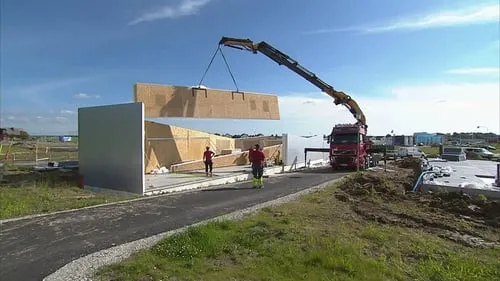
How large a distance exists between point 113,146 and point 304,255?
1172cm

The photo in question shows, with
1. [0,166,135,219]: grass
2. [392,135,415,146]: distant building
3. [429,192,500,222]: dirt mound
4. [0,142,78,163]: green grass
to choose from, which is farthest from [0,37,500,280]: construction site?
[392,135,415,146]: distant building

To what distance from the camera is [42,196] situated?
1334 centimetres

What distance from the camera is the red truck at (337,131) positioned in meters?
24.8

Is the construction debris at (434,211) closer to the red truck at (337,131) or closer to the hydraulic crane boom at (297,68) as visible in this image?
the red truck at (337,131)

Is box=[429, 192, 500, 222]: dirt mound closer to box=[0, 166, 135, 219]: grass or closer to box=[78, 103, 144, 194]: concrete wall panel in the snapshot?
box=[78, 103, 144, 194]: concrete wall panel

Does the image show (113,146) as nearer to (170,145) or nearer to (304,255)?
(170,145)

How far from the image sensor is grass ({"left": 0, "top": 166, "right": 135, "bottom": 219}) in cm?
1158

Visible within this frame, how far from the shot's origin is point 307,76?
87.2ft

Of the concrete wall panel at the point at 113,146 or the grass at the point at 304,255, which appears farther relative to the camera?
the concrete wall panel at the point at 113,146

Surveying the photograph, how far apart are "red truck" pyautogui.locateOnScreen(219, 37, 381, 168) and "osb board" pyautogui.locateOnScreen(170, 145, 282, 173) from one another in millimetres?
4423

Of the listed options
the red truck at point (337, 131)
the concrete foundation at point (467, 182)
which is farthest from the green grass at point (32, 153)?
the concrete foundation at point (467, 182)

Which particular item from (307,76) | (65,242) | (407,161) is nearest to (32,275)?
(65,242)

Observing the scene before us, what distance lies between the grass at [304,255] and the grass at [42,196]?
593 centimetres

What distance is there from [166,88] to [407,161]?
18.5 metres
